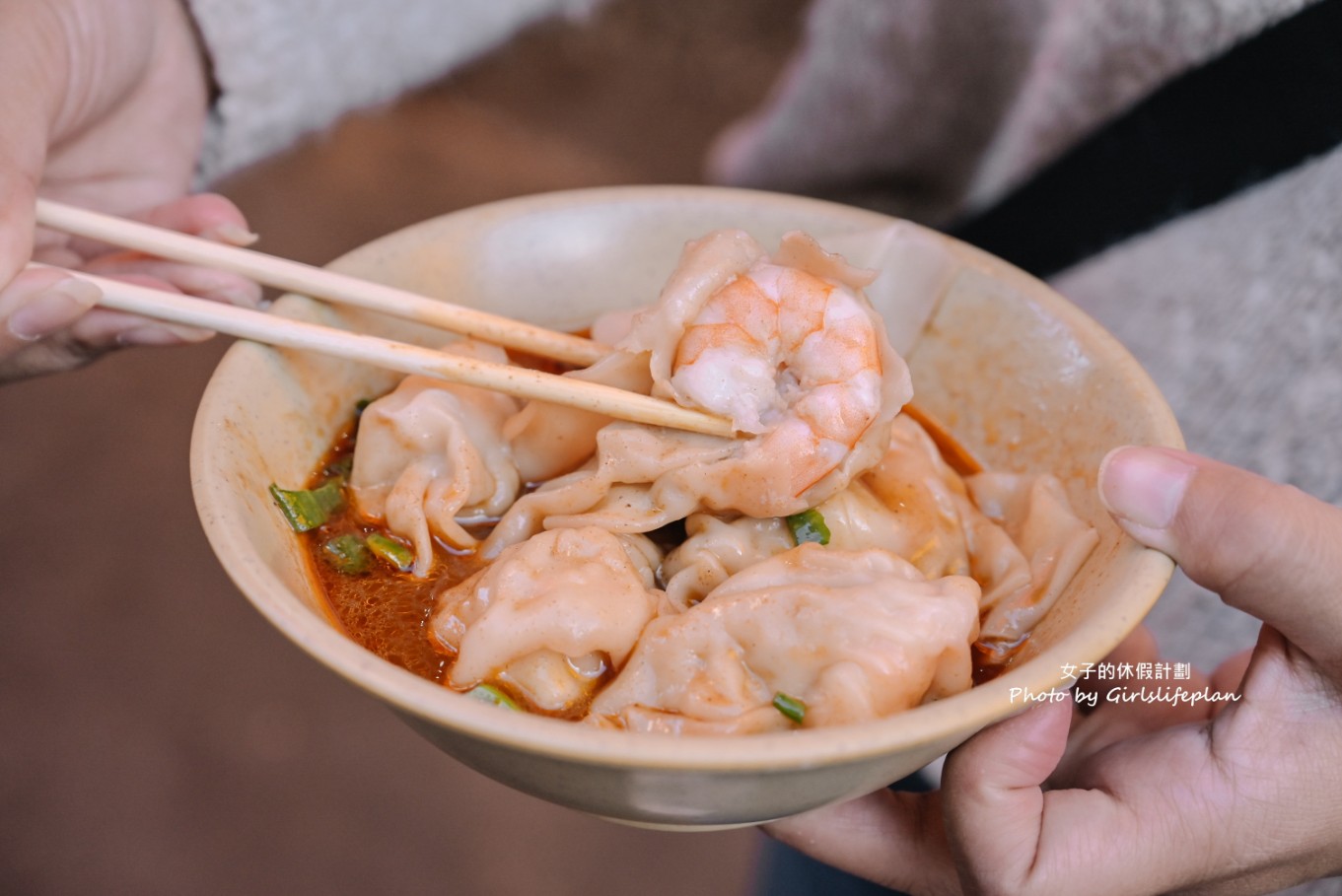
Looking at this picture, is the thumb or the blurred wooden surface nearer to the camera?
the thumb

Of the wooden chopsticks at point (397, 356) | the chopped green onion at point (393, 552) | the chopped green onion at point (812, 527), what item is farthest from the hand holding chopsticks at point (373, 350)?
the chopped green onion at point (393, 552)

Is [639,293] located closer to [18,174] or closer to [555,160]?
[18,174]

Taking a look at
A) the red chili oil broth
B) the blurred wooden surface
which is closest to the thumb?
the red chili oil broth

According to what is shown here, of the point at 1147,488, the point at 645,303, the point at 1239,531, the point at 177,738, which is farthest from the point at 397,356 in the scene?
the point at 177,738

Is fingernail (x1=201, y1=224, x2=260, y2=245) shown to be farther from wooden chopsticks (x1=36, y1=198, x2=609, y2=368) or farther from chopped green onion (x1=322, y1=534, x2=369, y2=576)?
chopped green onion (x1=322, y1=534, x2=369, y2=576)

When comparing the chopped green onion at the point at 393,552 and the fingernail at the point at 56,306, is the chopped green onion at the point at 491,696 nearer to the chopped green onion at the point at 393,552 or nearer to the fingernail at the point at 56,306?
the chopped green onion at the point at 393,552

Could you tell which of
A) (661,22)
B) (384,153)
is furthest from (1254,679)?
(661,22)

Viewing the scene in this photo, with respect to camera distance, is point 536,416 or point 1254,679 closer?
point 1254,679
